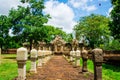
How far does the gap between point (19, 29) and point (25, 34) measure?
4.25 feet

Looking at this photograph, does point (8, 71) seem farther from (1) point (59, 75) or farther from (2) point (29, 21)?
(2) point (29, 21)

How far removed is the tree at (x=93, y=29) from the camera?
88562 millimetres

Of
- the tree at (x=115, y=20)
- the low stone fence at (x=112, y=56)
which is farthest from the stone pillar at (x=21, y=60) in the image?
the tree at (x=115, y=20)

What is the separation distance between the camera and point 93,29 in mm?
88438

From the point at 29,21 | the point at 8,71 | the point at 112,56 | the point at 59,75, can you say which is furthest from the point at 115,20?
the point at 59,75

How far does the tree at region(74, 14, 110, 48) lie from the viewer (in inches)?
3487

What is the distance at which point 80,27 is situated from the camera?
90.8 meters

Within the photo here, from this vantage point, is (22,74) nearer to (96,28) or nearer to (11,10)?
(11,10)

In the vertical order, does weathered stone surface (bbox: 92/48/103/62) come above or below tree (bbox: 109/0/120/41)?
below

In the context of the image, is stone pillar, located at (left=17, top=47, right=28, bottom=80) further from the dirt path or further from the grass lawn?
the grass lawn

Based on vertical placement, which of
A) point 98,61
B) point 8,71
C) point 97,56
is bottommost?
point 8,71

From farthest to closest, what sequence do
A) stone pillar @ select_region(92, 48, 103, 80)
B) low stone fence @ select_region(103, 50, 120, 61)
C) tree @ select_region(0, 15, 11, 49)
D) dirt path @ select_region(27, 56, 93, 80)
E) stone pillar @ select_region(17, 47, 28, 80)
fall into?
1. tree @ select_region(0, 15, 11, 49)
2. low stone fence @ select_region(103, 50, 120, 61)
3. dirt path @ select_region(27, 56, 93, 80)
4. stone pillar @ select_region(17, 47, 28, 80)
5. stone pillar @ select_region(92, 48, 103, 80)

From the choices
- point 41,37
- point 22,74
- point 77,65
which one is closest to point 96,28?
point 41,37

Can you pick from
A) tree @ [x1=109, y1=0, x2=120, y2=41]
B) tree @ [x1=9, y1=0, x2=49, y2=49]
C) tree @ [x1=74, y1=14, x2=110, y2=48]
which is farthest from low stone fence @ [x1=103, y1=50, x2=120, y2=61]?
tree @ [x1=74, y1=14, x2=110, y2=48]
